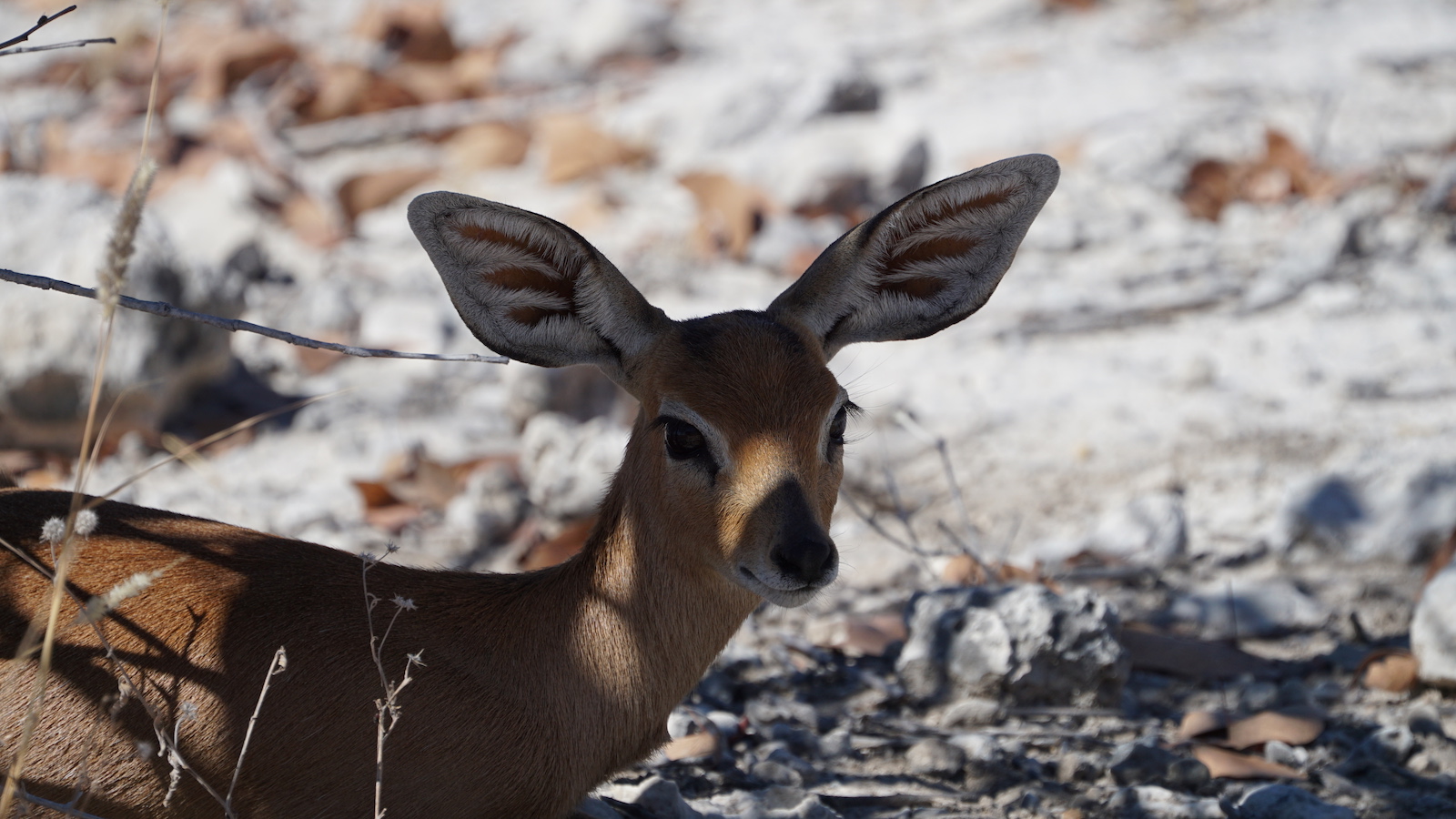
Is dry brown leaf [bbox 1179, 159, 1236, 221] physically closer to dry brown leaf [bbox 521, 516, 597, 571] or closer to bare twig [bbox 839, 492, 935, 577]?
bare twig [bbox 839, 492, 935, 577]

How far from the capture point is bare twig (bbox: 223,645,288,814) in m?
2.37

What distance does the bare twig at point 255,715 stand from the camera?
237cm

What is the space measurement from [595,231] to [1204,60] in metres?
5.23

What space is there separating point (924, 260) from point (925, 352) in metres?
3.65

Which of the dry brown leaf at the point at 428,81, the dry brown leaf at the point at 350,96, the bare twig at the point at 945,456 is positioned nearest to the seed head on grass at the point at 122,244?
the bare twig at the point at 945,456

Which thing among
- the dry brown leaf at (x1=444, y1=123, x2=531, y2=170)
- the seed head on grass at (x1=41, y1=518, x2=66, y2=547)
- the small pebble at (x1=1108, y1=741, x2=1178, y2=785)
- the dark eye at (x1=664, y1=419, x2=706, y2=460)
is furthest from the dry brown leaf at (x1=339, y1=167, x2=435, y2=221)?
the small pebble at (x1=1108, y1=741, x2=1178, y2=785)

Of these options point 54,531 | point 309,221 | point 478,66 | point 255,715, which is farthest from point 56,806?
point 478,66

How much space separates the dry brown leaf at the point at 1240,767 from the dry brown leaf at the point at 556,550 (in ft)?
7.74

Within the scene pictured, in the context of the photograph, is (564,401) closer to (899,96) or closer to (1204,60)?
(899,96)

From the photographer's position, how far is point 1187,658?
14.1ft

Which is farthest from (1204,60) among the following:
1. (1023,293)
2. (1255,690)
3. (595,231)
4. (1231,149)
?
(1255,690)

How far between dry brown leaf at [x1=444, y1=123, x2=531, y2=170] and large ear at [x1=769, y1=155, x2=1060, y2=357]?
6.67 meters

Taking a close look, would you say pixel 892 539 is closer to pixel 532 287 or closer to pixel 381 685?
pixel 532 287

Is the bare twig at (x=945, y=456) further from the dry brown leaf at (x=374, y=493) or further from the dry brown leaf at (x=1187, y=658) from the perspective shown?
the dry brown leaf at (x=374, y=493)
